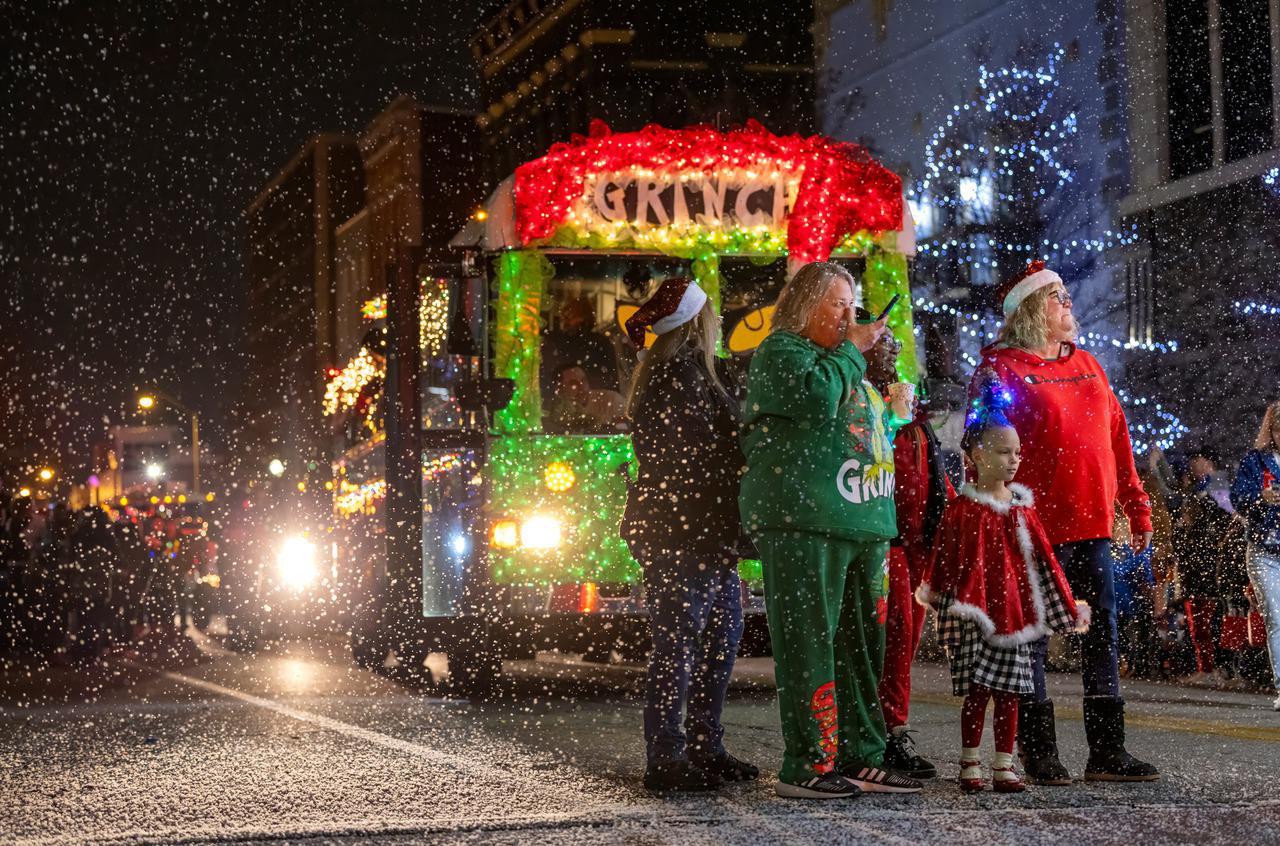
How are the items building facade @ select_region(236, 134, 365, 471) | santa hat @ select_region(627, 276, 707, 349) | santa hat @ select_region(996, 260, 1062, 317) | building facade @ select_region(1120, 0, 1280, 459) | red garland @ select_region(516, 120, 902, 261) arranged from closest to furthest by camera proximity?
santa hat @ select_region(627, 276, 707, 349)
santa hat @ select_region(996, 260, 1062, 317)
red garland @ select_region(516, 120, 902, 261)
building facade @ select_region(1120, 0, 1280, 459)
building facade @ select_region(236, 134, 365, 471)

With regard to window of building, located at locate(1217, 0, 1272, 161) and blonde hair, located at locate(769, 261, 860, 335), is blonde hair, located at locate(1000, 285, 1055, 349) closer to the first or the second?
blonde hair, located at locate(769, 261, 860, 335)

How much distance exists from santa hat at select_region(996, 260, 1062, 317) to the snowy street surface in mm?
1796

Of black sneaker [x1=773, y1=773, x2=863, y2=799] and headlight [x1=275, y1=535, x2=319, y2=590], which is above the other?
headlight [x1=275, y1=535, x2=319, y2=590]

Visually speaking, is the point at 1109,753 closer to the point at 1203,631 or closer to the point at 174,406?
the point at 1203,631

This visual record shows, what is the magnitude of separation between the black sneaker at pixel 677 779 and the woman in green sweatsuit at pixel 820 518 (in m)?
0.37

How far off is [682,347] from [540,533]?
A: 13.3 ft

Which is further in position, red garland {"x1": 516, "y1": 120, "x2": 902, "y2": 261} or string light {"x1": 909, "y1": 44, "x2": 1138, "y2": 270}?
string light {"x1": 909, "y1": 44, "x2": 1138, "y2": 270}

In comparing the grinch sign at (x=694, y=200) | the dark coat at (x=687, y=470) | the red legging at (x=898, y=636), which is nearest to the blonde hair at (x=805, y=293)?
the dark coat at (x=687, y=470)

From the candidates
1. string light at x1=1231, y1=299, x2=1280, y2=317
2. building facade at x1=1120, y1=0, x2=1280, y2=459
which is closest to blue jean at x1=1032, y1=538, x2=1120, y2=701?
building facade at x1=1120, y1=0, x2=1280, y2=459

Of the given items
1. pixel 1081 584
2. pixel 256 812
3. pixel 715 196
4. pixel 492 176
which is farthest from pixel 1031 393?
pixel 492 176

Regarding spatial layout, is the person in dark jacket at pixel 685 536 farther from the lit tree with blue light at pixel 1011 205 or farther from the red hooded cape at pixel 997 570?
the lit tree with blue light at pixel 1011 205

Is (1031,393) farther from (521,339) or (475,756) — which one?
(521,339)

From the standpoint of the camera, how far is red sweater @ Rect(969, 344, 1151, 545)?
6.49 m

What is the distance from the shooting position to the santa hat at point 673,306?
21.8 feet
